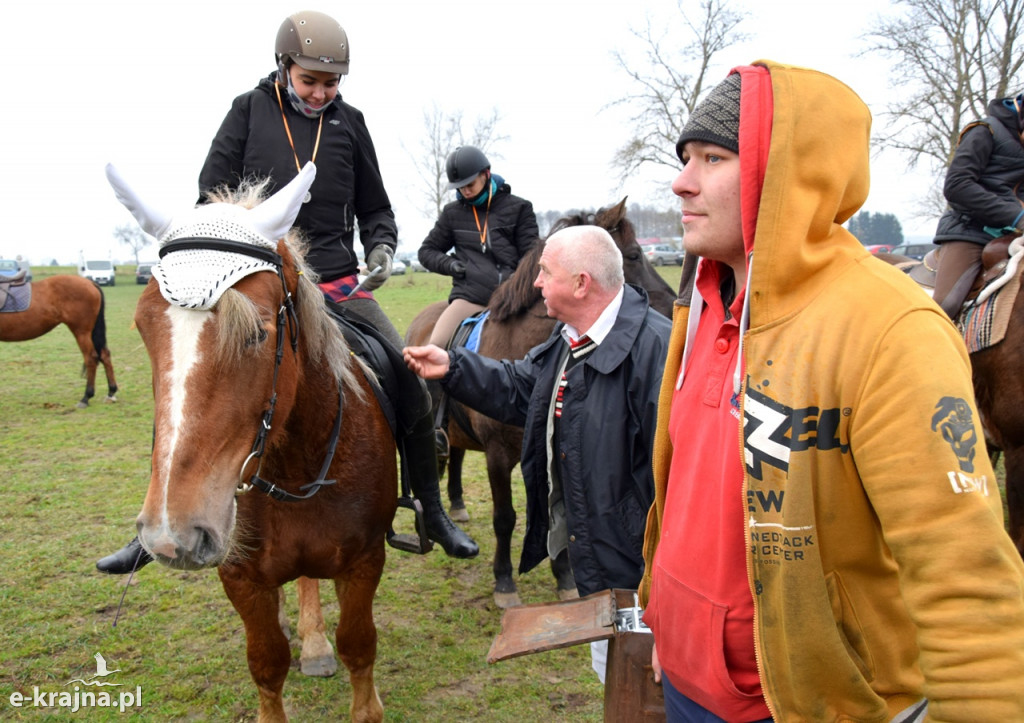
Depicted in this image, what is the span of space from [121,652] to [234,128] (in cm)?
312

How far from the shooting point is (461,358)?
295 centimetres

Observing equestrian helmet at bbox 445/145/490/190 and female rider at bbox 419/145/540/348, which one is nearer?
equestrian helmet at bbox 445/145/490/190

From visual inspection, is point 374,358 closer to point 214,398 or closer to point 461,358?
point 461,358

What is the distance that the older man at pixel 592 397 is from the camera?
2756mm

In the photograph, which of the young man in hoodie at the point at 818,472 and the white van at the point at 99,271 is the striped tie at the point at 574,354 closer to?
the young man in hoodie at the point at 818,472

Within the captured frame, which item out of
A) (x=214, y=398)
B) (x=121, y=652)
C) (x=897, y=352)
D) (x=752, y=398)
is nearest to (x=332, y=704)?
(x=121, y=652)

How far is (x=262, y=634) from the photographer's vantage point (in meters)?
Answer: 2.94

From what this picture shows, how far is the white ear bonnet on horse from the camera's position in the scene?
196 cm

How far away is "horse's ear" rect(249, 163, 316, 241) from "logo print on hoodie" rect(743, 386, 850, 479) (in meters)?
1.67

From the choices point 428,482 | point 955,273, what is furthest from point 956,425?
point 955,273

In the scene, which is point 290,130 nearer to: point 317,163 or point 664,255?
point 317,163

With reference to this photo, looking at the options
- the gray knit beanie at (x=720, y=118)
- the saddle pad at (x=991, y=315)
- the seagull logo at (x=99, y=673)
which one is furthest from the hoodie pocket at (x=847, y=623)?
the seagull logo at (x=99, y=673)

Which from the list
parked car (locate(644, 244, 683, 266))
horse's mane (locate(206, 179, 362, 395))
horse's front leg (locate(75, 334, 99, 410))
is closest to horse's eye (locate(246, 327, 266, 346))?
horse's mane (locate(206, 179, 362, 395))

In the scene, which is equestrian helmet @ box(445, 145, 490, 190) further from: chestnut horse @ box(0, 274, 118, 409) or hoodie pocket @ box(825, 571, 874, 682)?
chestnut horse @ box(0, 274, 118, 409)
